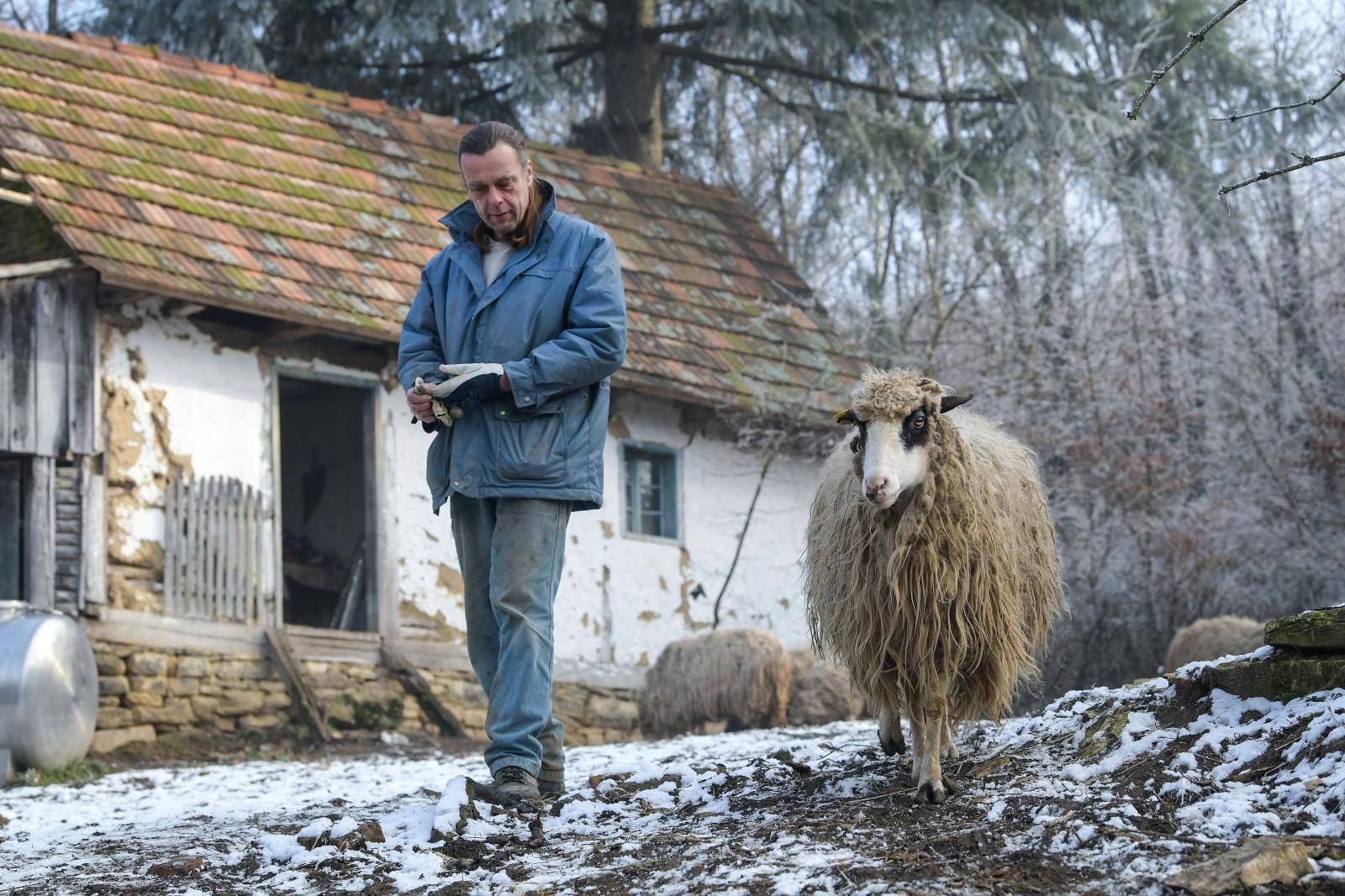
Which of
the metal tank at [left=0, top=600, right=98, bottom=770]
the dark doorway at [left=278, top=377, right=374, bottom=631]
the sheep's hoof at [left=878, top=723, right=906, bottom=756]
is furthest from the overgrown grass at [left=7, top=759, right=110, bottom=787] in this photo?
the dark doorway at [left=278, top=377, right=374, bottom=631]

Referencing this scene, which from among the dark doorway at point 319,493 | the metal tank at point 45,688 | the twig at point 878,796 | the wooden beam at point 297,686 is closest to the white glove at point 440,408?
the twig at point 878,796

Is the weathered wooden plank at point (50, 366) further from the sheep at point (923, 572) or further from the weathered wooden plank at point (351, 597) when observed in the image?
the sheep at point (923, 572)

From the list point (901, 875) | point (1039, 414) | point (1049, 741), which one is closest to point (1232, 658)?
point (1049, 741)

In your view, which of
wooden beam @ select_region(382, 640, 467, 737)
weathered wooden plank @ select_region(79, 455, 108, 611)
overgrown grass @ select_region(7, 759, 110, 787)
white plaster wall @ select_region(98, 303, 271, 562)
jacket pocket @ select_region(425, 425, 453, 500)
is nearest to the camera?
jacket pocket @ select_region(425, 425, 453, 500)

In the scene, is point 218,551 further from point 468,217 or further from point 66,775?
point 468,217

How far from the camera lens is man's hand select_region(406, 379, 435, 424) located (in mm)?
5805

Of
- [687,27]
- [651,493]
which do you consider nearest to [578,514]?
[651,493]

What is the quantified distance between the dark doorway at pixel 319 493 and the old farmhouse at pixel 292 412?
1.5 inches

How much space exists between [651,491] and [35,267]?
19.6ft

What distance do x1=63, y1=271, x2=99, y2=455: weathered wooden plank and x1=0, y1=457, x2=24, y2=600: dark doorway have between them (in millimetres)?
492

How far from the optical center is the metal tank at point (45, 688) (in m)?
9.75

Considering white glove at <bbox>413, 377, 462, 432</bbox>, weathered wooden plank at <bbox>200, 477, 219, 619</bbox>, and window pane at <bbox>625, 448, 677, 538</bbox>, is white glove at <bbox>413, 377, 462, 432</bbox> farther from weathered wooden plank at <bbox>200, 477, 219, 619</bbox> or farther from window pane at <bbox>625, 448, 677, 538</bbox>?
window pane at <bbox>625, 448, 677, 538</bbox>

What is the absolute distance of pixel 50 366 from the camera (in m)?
12.1

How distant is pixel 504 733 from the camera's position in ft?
19.1
